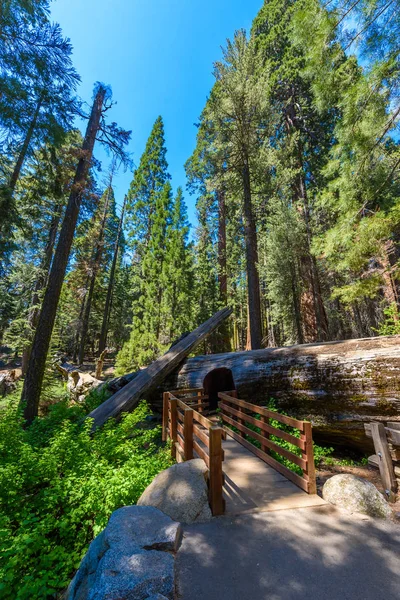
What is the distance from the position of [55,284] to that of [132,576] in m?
7.54

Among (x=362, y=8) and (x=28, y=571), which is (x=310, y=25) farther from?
(x=28, y=571)

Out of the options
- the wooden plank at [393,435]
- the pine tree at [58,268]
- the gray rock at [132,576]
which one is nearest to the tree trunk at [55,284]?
the pine tree at [58,268]

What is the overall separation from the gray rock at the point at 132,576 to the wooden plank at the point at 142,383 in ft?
15.9

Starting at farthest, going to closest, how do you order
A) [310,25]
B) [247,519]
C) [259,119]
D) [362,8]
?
[259,119] → [310,25] → [362,8] → [247,519]

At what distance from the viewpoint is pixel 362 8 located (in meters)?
5.62

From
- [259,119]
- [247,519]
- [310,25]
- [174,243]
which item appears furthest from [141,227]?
[247,519]

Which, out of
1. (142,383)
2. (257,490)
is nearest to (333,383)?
(257,490)

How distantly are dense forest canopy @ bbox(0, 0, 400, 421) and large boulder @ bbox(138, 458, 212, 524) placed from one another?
5.86 metres

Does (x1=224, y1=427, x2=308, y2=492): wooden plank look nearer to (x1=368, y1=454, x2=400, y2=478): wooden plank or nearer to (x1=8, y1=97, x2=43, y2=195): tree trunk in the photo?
(x1=368, y1=454, x2=400, y2=478): wooden plank

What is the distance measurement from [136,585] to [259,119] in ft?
47.5

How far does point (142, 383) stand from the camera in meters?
7.95

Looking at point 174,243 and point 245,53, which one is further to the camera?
point 174,243

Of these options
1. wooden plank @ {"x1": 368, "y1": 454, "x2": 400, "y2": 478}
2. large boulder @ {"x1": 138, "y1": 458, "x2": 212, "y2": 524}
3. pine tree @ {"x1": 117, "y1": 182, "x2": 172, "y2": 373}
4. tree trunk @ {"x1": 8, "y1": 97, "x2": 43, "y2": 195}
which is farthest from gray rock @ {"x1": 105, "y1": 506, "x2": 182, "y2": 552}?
pine tree @ {"x1": 117, "y1": 182, "x2": 172, "y2": 373}

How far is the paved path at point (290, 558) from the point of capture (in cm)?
201
